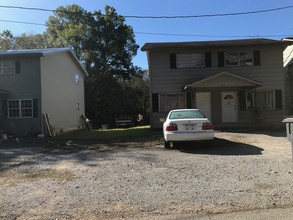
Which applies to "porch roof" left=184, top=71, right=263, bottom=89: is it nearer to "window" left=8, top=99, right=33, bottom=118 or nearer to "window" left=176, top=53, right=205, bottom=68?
"window" left=176, top=53, right=205, bottom=68

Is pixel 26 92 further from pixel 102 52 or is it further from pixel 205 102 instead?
pixel 102 52

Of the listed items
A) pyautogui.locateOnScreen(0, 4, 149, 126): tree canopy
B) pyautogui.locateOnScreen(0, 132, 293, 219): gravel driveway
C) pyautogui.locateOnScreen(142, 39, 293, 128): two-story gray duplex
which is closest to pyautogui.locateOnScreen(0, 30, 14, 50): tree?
pyautogui.locateOnScreen(0, 4, 149, 126): tree canopy

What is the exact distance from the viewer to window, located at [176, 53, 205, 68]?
23422mm

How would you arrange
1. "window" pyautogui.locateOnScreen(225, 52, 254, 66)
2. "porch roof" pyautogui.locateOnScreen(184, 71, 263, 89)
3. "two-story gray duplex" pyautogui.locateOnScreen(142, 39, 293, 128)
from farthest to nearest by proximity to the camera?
"window" pyautogui.locateOnScreen(225, 52, 254, 66), "two-story gray duplex" pyautogui.locateOnScreen(142, 39, 293, 128), "porch roof" pyautogui.locateOnScreen(184, 71, 263, 89)

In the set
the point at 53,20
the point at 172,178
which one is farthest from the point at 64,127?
the point at 53,20

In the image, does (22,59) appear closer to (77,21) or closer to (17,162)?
(17,162)

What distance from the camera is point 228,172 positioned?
29.3ft

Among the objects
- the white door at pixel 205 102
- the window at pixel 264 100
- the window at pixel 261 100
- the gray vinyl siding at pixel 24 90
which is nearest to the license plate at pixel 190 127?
the white door at pixel 205 102

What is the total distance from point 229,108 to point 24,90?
12727 mm

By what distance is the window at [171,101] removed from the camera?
23328 millimetres

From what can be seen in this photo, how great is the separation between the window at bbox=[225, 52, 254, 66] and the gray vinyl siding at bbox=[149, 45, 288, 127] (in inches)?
9.0

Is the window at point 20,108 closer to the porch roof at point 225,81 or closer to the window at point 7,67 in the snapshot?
the window at point 7,67

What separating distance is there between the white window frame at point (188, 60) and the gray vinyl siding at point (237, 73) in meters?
0.21

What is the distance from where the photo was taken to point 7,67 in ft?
75.8
